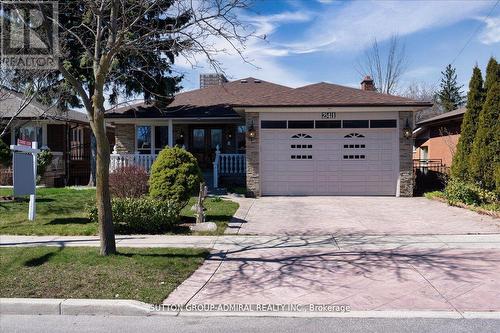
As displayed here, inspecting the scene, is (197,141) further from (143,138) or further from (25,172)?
(25,172)

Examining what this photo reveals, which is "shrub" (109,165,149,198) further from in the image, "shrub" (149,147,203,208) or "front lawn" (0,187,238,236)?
"shrub" (149,147,203,208)

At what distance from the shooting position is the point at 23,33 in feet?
39.5

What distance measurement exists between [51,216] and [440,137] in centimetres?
1849

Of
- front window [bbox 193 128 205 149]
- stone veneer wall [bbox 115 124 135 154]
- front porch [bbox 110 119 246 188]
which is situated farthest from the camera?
front window [bbox 193 128 205 149]

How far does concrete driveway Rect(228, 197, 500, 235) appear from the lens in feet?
34.9

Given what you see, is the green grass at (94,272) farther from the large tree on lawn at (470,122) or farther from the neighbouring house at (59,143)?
the neighbouring house at (59,143)

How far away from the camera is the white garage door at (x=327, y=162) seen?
1723cm

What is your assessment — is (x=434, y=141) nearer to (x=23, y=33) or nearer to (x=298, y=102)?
(x=298, y=102)

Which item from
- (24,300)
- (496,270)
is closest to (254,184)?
(496,270)

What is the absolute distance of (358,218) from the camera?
487 inches

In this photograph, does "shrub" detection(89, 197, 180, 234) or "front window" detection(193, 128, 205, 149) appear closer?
"shrub" detection(89, 197, 180, 234)

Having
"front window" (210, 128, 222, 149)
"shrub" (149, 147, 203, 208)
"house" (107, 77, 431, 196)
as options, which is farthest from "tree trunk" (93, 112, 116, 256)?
"front window" (210, 128, 222, 149)

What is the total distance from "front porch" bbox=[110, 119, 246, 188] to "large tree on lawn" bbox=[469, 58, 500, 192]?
8862 mm

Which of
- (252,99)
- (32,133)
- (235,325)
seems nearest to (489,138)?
(252,99)
